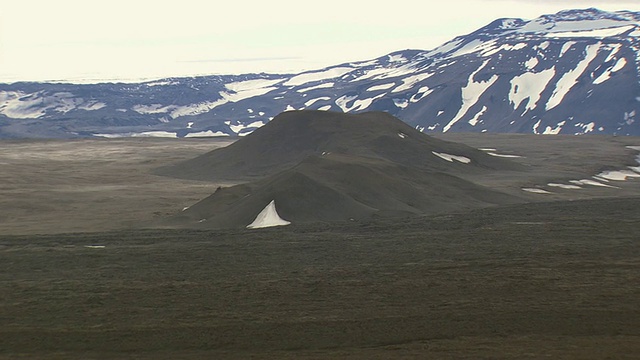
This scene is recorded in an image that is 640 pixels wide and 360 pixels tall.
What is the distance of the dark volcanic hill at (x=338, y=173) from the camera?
6150 cm

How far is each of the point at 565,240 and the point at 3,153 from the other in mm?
115341

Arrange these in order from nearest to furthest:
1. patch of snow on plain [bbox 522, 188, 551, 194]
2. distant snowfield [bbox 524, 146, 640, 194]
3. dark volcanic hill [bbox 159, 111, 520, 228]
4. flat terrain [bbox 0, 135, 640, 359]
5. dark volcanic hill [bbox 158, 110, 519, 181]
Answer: flat terrain [bbox 0, 135, 640, 359]
dark volcanic hill [bbox 159, 111, 520, 228]
patch of snow on plain [bbox 522, 188, 551, 194]
distant snowfield [bbox 524, 146, 640, 194]
dark volcanic hill [bbox 158, 110, 519, 181]

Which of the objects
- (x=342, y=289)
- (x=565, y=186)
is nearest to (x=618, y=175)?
(x=565, y=186)

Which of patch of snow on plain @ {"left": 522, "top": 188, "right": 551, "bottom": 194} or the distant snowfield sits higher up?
patch of snow on plain @ {"left": 522, "top": 188, "right": 551, "bottom": 194}

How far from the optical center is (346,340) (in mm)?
27469

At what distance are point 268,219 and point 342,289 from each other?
24.9m

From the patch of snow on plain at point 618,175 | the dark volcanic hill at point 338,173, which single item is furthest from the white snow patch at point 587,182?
the dark volcanic hill at point 338,173

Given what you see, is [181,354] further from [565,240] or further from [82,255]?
[565,240]

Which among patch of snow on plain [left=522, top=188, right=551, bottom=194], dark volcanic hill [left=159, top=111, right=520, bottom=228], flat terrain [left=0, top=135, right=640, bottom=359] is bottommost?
patch of snow on plain [left=522, top=188, right=551, bottom=194]

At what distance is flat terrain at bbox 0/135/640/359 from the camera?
2719cm

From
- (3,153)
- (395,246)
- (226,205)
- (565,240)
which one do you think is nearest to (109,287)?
(395,246)

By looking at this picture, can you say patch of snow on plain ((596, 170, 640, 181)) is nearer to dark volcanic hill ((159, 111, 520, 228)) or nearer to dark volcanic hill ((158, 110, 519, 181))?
dark volcanic hill ((159, 111, 520, 228))

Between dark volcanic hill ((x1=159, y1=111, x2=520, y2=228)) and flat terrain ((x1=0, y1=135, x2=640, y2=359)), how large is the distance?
697 centimetres

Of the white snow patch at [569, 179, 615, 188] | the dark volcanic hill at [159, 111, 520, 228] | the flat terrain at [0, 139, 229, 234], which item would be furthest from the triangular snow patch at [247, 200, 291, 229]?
the white snow patch at [569, 179, 615, 188]
